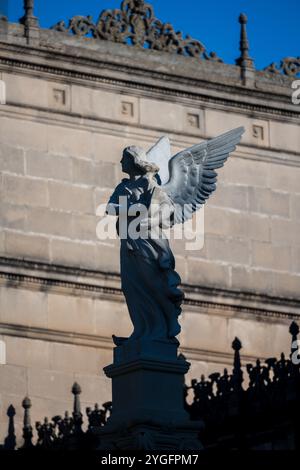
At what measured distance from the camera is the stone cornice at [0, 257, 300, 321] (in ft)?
92.9

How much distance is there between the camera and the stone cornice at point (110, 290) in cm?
2833

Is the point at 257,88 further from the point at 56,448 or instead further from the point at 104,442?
the point at 104,442

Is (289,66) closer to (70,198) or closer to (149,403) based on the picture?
(70,198)

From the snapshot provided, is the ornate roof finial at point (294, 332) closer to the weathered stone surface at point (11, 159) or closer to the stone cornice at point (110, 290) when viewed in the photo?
the stone cornice at point (110, 290)

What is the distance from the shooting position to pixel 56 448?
80.1ft

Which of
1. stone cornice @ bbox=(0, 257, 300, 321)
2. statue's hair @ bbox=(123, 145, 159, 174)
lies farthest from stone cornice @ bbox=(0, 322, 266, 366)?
statue's hair @ bbox=(123, 145, 159, 174)

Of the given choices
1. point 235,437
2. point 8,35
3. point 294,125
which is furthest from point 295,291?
point 235,437

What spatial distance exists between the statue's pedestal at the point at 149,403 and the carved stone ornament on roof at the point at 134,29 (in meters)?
10.7

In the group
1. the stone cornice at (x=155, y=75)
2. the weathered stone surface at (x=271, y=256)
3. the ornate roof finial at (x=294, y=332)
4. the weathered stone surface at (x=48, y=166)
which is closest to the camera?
the ornate roof finial at (x=294, y=332)

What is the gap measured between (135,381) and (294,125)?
1241cm

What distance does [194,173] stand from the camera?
2181cm

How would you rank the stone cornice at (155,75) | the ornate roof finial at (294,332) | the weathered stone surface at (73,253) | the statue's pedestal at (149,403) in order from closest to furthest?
the statue's pedestal at (149,403) < the ornate roof finial at (294,332) < the weathered stone surface at (73,253) < the stone cornice at (155,75)

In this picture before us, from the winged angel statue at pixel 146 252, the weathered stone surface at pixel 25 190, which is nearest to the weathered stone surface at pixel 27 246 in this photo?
the weathered stone surface at pixel 25 190

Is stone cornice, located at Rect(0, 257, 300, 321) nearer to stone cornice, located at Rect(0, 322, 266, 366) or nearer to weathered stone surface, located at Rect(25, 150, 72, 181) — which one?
stone cornice, located at Rect(0, 322, 266, 366)
